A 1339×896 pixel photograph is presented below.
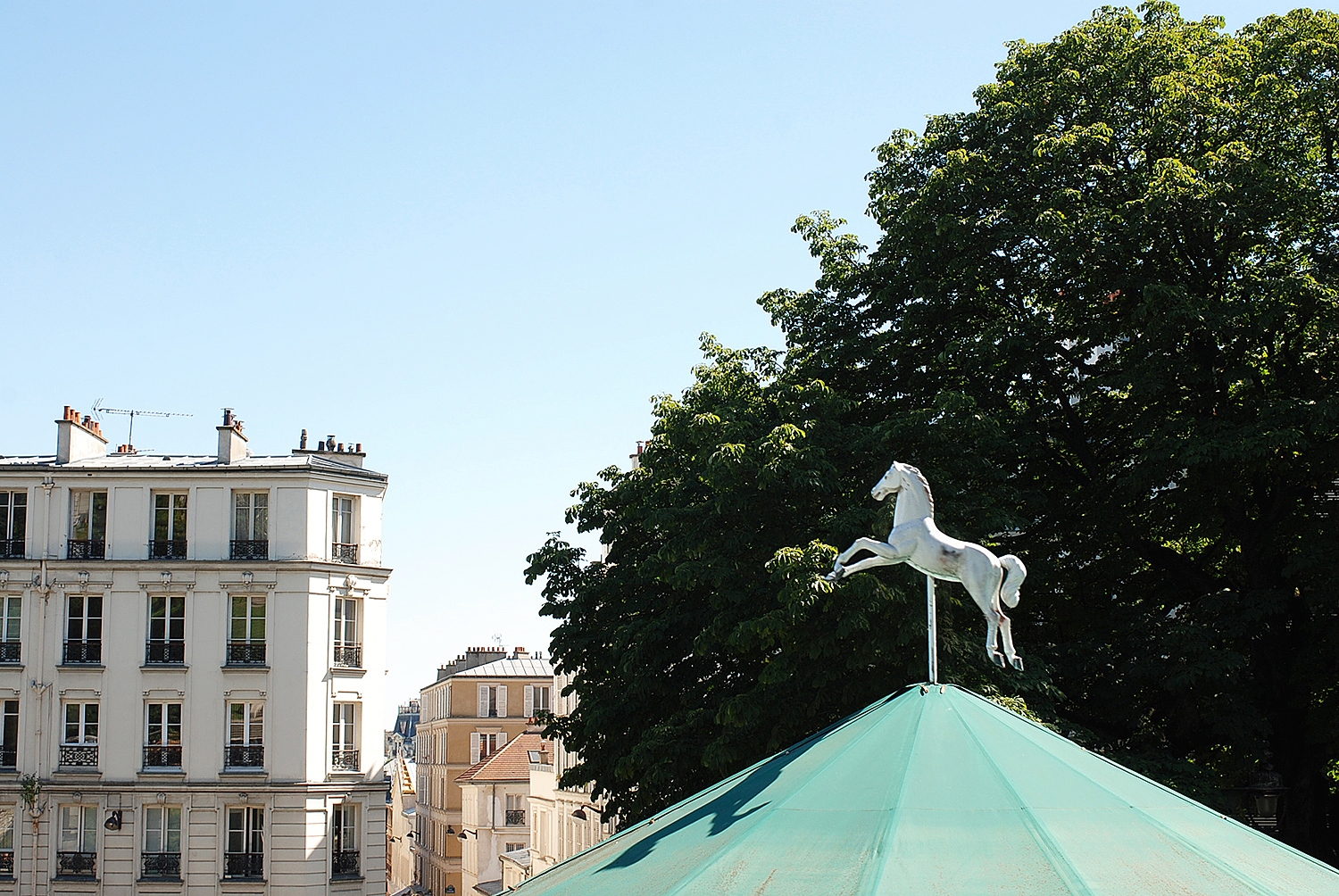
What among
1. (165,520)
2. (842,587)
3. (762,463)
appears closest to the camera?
(842,587)

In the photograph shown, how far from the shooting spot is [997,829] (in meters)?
11.0

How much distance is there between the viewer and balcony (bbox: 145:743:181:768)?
144 ft

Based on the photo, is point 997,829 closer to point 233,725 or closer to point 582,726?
point 582,726

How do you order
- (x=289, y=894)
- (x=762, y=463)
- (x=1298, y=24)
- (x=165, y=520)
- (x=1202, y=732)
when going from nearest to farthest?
(x=762, y=463)
(x=1202, y=732)
(x=1298, y=24)
(x=289, y=894)
(x=165, y=520)

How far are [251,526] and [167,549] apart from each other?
2827 mm

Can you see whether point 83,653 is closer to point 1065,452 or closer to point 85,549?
point 85,549

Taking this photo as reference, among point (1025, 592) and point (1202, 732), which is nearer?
point (1202, 732)

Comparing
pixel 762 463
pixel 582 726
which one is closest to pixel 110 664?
pixel 582 726

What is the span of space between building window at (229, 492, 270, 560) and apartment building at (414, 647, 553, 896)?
155ft

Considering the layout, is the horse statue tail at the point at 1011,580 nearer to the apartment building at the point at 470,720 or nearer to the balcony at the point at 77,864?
the balcony at the point at 77,864

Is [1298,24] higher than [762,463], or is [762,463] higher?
[1298,24]

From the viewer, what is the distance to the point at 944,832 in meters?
11.0

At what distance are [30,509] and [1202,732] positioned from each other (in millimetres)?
37344

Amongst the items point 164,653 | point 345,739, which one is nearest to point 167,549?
point 164,653
